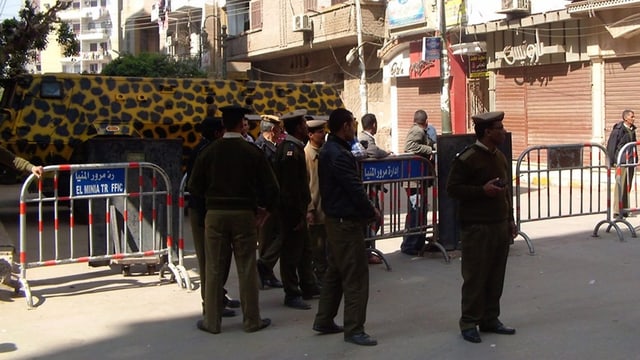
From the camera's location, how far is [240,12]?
119ft

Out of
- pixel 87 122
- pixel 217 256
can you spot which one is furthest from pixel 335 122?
pixel 87 122

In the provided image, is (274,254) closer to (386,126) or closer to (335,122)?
(335,122)

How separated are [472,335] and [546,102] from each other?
14989 millimetres

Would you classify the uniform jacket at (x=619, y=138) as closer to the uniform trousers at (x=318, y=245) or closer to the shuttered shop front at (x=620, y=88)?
the shuttered shop front at (x=620, y=88)

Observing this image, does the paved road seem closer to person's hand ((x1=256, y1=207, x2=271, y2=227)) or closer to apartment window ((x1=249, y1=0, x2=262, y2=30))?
person's hand ((x1=256, y1=207, x2=271, y2=227))

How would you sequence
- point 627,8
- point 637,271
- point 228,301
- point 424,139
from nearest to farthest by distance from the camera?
point 228,301, point 637,271, point 424,139, point 627,8

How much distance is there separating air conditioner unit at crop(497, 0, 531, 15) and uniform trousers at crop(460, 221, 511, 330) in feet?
48.0

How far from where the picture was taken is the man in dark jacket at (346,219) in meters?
5.66

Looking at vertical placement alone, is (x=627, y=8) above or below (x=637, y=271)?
above

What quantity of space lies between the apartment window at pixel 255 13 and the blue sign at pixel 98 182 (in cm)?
2602

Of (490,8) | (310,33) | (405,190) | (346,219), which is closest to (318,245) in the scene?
(346,219)

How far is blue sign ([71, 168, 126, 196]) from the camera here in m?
7.56

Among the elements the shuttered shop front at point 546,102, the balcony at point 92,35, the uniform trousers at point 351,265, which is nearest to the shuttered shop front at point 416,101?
the shuttered shop front at point 546,102

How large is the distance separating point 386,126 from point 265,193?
21296 millimetres
